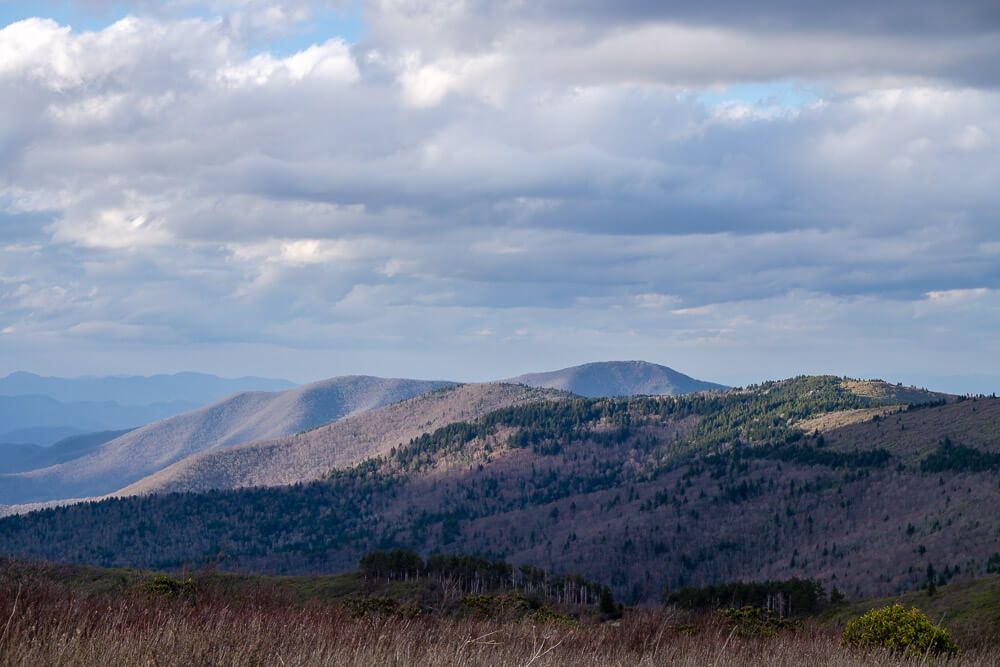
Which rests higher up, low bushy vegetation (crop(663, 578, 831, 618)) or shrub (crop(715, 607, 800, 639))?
shrub (crop(715, 607, 800, 639))

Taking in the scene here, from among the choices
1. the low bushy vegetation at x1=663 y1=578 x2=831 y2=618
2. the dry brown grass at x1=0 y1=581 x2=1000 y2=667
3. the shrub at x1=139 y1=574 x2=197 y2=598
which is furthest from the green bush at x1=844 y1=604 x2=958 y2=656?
the low bushy vegetation at x1=663 y1=578 x2=831 y2=618

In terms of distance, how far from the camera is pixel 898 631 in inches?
1304

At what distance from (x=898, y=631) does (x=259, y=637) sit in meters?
25.8

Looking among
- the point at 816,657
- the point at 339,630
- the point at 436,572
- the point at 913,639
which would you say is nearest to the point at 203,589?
the point at 339,630

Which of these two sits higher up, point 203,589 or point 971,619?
point 203,589

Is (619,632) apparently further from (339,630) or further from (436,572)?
(436,572)

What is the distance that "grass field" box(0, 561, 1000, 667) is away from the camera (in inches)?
534

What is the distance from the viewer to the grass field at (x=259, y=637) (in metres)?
13.6

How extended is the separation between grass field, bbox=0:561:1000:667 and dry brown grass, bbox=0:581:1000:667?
0.03 m

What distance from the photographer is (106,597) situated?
1781 centimetres

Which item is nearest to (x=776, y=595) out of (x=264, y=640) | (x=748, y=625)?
(x=748, y=625)

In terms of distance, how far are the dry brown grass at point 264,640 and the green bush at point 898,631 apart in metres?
11.1

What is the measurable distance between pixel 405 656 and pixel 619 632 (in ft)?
31.0

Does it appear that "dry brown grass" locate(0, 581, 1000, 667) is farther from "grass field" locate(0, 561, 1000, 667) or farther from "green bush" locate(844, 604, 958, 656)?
"green bush" locate(844, 604, 958, 656)
